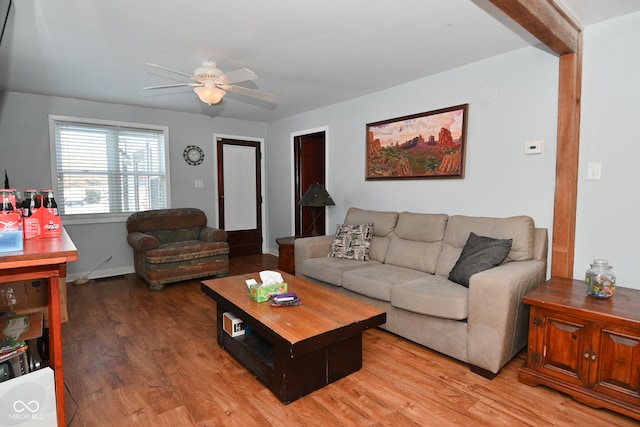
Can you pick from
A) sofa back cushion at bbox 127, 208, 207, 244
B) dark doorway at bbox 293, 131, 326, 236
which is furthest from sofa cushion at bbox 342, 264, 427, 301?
sofa back cushion at bbox 127, 208, 207, 244

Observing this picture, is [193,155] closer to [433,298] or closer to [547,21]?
[433,298]

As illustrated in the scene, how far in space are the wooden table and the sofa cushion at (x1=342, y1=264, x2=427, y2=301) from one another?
2068 millimetres

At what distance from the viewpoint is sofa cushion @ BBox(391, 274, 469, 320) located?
2.29m

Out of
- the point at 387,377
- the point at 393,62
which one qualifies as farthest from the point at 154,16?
the point at 387,377

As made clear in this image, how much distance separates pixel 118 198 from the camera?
→ 186 inches

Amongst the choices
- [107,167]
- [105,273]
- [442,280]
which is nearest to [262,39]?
[442,280]

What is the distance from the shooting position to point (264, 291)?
93.6 inches

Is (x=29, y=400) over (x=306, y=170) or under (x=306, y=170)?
under

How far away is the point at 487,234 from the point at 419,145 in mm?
1214

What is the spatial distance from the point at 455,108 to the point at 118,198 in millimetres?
4392

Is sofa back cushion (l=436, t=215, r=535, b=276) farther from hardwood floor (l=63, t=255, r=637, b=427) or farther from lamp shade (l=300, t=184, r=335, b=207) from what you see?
lamp shade (l=300, t=184, r=335, b=207)

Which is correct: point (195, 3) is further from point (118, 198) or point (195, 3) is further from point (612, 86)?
point (118, 198)

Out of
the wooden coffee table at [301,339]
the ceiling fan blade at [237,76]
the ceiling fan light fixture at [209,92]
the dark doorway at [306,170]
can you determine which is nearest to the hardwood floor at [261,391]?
the wooden coffee table at [301,339]

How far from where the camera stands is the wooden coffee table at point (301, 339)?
1895mm
